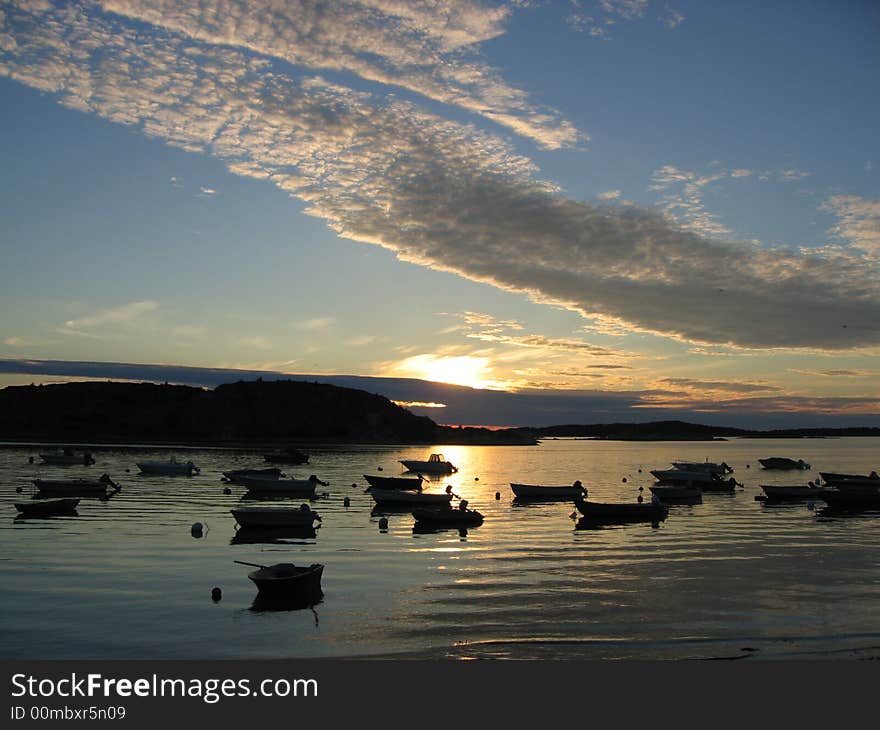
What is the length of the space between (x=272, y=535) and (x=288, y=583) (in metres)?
17.4

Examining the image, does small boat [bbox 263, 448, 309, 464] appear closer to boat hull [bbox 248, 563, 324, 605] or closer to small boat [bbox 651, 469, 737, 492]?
small boat [bbox 651, 469, 737, 492]

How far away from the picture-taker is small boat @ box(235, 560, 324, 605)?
22781 mm

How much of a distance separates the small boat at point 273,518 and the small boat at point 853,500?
44921 mm

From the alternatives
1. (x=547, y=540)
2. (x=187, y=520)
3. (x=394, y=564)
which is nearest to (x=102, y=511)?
(x=187, y=520)

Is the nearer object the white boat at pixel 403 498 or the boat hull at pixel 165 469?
the white boat at pixel 403 498

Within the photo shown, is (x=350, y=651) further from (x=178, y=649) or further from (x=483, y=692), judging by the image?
(x=483, y=692)

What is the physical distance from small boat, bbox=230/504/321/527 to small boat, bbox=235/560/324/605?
674 inches

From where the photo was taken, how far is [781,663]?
16.5 metres

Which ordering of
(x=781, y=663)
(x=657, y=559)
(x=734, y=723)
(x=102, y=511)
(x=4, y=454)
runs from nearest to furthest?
(x=734, y=723) < (x=781, y=663) < (x=657, y=559) < (x=102, y=511) < (x=4, y=454)

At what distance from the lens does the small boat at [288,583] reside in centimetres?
2278

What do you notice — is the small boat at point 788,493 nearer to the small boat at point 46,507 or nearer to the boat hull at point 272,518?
the boat hull at point 272,518

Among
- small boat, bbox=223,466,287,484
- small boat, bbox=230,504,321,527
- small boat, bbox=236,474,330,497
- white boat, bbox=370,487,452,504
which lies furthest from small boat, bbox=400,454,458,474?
small boat, bbox=230,504,321,527

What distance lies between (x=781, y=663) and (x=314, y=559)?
20942 millimetres

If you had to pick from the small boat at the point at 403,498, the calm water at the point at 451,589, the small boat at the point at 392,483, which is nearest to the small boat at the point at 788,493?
the calm water at the point at 451,589
